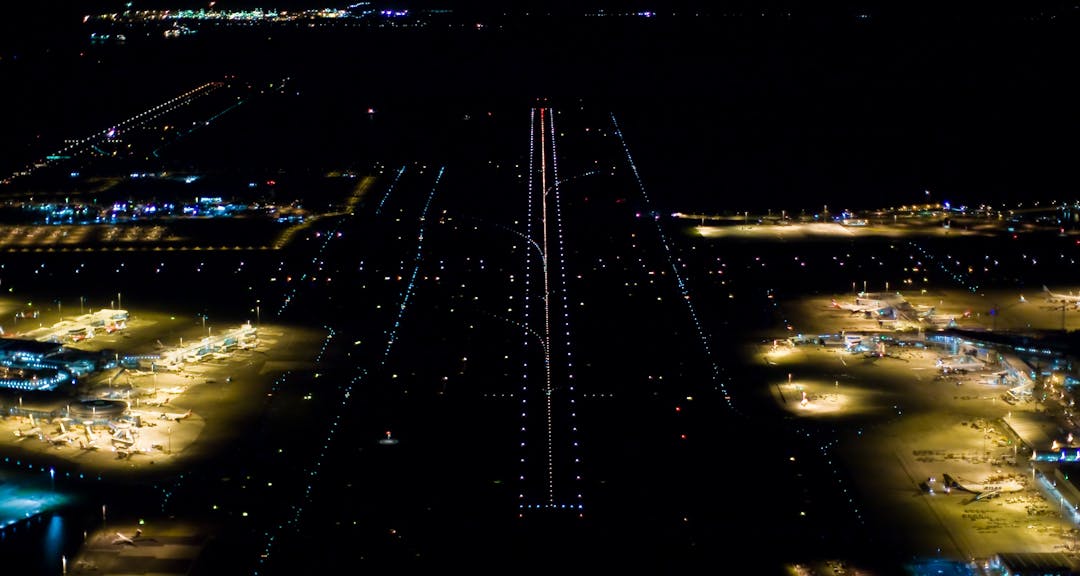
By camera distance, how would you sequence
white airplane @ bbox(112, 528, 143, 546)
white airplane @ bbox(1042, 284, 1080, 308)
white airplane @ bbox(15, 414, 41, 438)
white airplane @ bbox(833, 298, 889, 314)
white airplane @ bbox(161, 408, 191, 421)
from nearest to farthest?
white airplane @ bbox(112, 528, 143, 546) → white airplane @ bbox(15, 414, 41, 438) → white airplane @ bbox(161, 408, 191, 421) → white airplane @ bbox(833, 298, 889, 314) → white airplane @ bbox(1042, 284, 1080, 308)

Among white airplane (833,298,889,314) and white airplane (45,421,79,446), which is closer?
white airplane (45,421,79,446)

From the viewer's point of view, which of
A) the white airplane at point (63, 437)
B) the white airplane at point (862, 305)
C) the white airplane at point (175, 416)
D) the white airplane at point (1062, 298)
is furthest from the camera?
the white airplane at point (1062, 298)

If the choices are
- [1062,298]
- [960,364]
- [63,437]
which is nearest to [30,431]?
[63,437]

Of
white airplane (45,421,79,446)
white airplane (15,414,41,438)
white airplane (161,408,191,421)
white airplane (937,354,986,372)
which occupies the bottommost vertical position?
white airplane (937,354,986,372)

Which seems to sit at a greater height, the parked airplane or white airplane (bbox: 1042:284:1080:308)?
the parked airplane

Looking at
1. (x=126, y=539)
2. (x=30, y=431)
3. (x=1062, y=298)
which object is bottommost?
(x=1062, y=298)

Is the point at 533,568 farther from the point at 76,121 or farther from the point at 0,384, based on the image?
the point at 76,121

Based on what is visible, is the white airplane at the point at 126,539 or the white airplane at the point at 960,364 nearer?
the white airplane at the point at 126,539

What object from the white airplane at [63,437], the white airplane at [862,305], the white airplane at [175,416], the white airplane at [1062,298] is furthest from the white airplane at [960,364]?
the white airplane at [63,437]

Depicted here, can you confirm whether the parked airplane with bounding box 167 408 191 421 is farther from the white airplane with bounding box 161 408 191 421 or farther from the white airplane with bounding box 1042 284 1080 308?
the white airplane with bounding box 1042 284 1080 308

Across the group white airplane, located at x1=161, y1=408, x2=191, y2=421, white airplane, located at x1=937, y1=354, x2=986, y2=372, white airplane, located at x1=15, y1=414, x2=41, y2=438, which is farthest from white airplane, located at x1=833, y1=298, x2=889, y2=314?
white airplane, located at x1=15, y1=414, x2=41, y2=438

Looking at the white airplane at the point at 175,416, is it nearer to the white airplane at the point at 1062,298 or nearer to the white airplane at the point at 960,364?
the white airplane at the point at 960,364

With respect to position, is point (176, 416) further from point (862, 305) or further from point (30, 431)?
point (862, 305)
